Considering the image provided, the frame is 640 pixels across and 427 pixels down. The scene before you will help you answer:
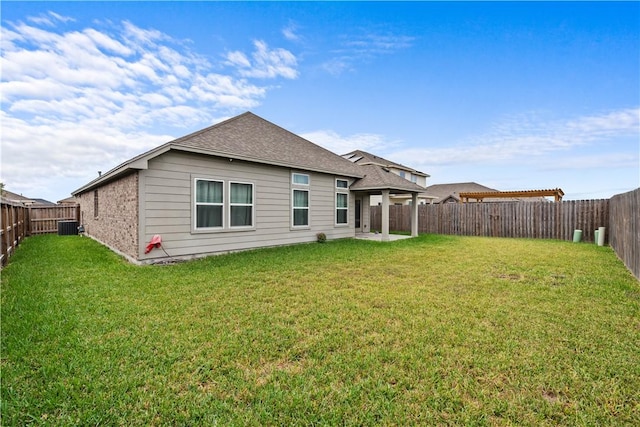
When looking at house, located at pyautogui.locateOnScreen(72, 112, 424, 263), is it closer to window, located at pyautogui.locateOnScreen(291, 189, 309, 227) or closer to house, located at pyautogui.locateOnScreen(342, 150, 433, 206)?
window, located at pyautogui.locateOnScreen(291, 189, 309, 227)

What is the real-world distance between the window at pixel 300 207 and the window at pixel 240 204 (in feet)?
6.12

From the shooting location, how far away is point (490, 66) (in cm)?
1171

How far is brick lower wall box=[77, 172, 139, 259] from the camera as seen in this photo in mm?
7404

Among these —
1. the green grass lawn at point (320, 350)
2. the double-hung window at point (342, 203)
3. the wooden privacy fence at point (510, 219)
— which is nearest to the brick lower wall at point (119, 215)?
the green grass lawn at point (320, 350)

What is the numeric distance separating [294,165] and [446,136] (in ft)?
38.2

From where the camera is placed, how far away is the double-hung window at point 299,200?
1065cm

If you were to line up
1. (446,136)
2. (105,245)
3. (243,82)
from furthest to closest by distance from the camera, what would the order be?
(446,136), (243,82), (105,245)

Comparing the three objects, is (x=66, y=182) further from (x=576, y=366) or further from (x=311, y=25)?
(x=576, y=366)

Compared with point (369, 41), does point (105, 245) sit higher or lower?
lower

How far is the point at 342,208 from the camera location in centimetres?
1284

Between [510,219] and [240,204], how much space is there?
13.2 metres

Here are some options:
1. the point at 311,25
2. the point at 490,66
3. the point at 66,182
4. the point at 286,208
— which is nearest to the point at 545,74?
the point at 490,66

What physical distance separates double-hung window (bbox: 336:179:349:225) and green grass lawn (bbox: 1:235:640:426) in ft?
22.5

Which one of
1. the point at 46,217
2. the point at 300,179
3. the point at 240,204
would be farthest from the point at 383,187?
the point at 46,217
